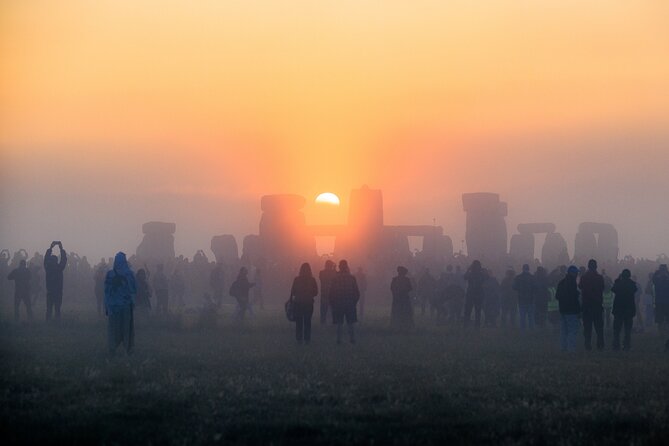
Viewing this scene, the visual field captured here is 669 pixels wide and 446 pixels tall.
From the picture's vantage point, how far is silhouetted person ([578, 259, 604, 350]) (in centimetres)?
2405

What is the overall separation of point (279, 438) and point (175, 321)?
774 inches

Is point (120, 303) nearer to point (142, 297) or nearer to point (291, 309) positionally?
point (291, 309)

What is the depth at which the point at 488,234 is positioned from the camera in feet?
249

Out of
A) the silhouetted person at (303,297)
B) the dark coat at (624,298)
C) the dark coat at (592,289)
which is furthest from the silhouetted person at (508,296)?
the silhouetted person at (303,297)

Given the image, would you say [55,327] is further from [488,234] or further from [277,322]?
[488,234]

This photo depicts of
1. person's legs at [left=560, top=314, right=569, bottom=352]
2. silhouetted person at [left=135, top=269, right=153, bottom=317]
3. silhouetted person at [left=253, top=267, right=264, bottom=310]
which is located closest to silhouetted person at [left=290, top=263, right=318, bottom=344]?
person's legs at [left=560, top=314, right=569, bottom=352]

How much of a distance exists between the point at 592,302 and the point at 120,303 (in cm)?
982

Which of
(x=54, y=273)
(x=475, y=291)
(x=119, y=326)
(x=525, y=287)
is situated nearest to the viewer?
(x=119, y=326)

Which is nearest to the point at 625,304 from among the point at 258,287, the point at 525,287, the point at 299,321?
the point at 525,287

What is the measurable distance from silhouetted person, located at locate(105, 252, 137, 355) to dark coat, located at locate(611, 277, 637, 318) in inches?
406

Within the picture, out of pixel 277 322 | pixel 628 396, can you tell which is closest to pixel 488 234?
pixel 277 322

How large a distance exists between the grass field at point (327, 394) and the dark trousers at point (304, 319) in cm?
103

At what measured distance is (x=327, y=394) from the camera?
14227 millimetres

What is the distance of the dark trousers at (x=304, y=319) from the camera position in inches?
982
